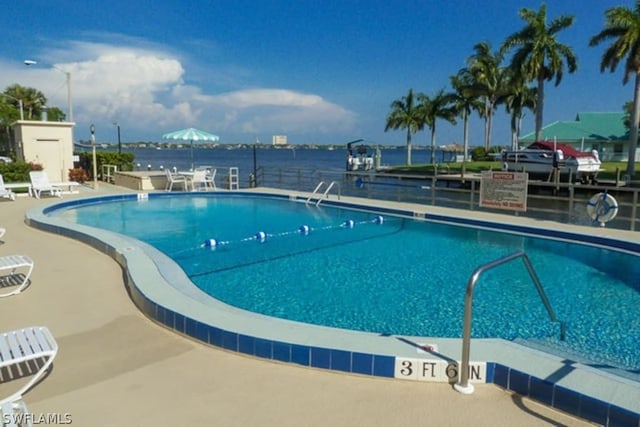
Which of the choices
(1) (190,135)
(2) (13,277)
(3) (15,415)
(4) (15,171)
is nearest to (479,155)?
(1) (190,135)

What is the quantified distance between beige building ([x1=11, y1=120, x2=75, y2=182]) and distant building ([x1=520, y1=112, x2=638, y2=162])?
3532cm

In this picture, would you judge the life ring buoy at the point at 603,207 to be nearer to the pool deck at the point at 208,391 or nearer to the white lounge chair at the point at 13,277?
the pool deck at the point at 208,391

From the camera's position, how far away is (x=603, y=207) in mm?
9125

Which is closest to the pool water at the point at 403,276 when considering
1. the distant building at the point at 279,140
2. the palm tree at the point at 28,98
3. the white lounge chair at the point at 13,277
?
the white lounge chair at the point at 13,277

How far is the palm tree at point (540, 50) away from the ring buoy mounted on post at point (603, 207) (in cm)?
1897

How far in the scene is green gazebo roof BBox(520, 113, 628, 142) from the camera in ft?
130

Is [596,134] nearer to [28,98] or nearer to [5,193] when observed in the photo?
[5,193]

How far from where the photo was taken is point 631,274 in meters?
6.88

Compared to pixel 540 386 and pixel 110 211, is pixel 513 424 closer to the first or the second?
pixel 540 386

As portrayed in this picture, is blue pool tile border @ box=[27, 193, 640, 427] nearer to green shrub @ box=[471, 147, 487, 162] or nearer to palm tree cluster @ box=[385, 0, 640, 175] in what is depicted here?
palm tree cluster @ box=[385, 0, 640, 175]

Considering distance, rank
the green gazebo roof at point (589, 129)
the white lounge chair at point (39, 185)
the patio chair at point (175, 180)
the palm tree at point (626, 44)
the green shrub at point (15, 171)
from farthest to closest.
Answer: the green gazebo roof at point (589, 129) < the palm tree at point (626, 44) < the patio chair at point (175, 180) < the green shrub at point (15, 171) < the white lounge chair at point (39, 185)

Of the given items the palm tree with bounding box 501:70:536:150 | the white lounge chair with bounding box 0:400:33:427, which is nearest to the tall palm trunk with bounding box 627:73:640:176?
the palm tree with bounding box 501:70:536:150

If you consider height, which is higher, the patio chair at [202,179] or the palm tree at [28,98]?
the palm tree at [28,98]

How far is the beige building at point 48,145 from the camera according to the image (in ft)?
53.1
